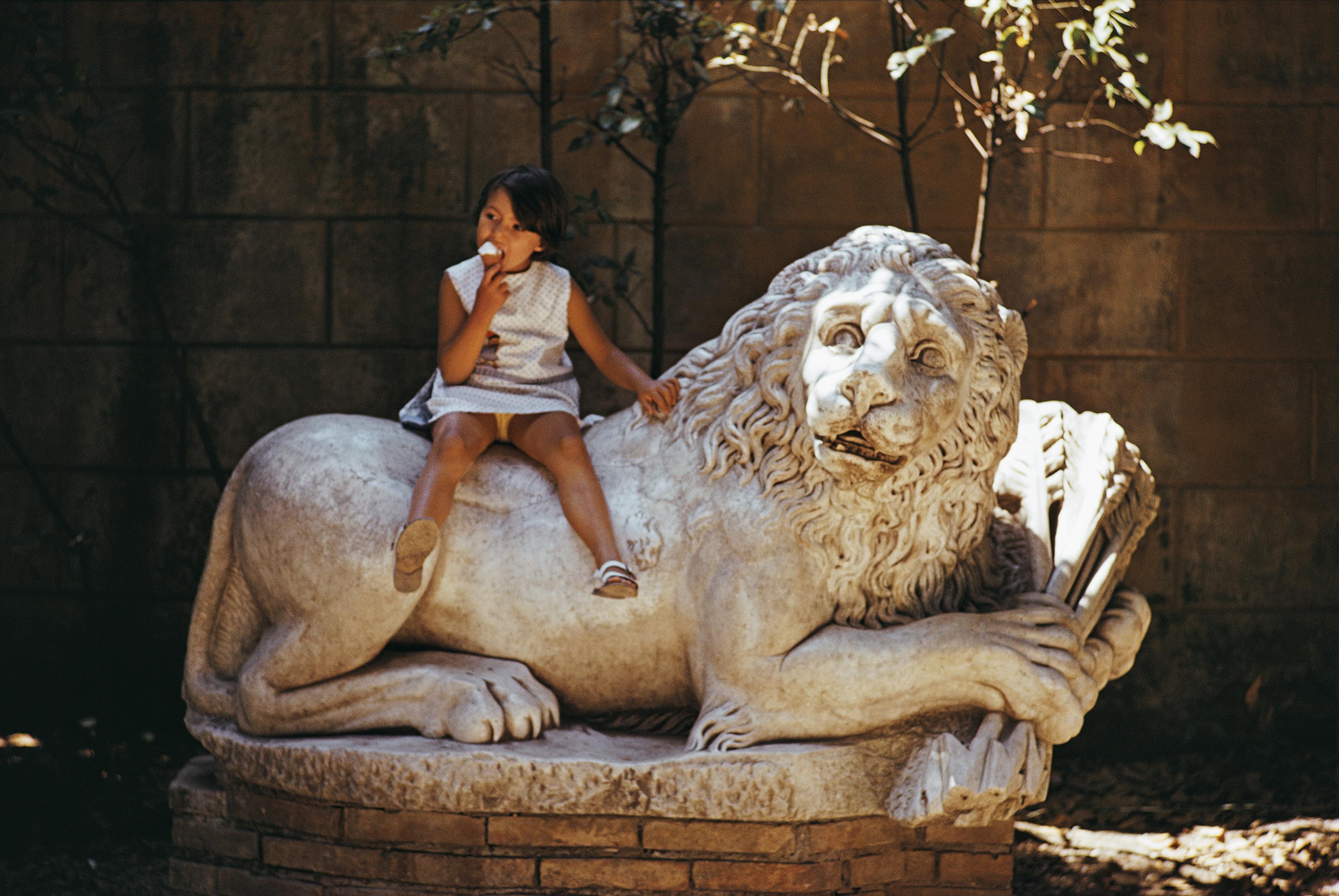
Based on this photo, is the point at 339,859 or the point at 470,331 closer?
the point at 339,859

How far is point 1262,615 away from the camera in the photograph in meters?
5.01

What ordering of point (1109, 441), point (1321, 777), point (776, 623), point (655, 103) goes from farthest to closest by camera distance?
point (1321, 777) < point (655, 103) < point (1109, 441) < point (776, 623)

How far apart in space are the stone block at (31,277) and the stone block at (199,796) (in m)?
2.33

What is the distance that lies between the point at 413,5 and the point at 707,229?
132cm

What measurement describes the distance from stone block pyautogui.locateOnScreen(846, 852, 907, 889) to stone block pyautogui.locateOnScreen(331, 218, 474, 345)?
2626 mm

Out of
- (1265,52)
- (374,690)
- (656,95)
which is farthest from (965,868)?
(1265,52)

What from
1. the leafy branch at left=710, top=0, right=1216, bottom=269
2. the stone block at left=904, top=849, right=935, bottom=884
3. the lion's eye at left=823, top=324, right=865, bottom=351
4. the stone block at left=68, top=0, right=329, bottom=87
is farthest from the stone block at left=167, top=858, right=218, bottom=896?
the stone block at left=68, top=0, right=329, bottom=87

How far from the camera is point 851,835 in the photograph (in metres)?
2.97

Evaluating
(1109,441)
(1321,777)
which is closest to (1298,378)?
(1321,777)

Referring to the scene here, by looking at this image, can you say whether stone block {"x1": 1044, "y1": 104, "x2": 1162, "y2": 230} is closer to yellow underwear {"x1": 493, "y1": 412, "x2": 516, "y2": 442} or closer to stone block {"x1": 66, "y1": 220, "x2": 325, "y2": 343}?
yellow underwear {"x1": 493, "y1": 412, "x2": 516, "y2": 442}

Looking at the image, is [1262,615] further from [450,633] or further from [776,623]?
[450,633]

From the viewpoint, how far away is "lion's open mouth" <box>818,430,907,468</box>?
282 centimetres

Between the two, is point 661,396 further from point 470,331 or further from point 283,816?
point 283,816

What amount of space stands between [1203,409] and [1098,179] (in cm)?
93
